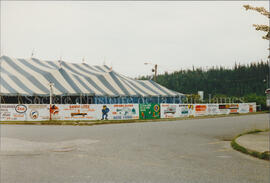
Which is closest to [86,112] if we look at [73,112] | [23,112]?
[73,112]

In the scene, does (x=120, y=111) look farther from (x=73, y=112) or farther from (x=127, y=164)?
(x=127, y=164)

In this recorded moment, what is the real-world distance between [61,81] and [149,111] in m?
7.87

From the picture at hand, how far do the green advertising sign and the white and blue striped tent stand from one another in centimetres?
305

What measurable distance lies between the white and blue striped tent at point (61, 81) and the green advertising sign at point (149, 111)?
10.00 ft

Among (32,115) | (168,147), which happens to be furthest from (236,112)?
(168,147)

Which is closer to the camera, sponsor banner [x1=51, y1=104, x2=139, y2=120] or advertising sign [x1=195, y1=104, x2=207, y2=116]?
sponsor banner [x1=51, y1=104, x2=139, y2=120]

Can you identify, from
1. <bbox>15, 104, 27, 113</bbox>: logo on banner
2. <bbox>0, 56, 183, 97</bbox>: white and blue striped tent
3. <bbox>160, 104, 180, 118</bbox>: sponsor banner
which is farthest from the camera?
<bbox>160, 104, 180, 118</bbox>: sponsor banner

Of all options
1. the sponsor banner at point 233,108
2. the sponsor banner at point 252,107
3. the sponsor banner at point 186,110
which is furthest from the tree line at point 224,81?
the sponsor banner at point 186,110

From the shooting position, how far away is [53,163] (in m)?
6.53

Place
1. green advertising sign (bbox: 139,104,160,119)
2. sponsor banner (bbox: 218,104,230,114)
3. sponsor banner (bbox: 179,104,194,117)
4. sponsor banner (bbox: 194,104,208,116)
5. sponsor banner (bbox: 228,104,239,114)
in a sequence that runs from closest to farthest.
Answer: green advertising sign (bbox: 139,104,160,119), sponsor banner (bbox: 179,104,194,117), sponsor banner (bbox: 194,104,208,116), sponsor banner (bbox: 218,104,230,114), sponsor banner (bbox: 228,104,239,114)

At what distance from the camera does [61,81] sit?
26.6 m

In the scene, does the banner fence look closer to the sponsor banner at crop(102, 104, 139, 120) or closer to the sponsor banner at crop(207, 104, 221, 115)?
the sponsor banner at crop(102, 104, 139, 120)

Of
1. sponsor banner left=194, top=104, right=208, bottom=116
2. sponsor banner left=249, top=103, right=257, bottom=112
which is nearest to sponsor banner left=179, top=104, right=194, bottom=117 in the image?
sponsor banner left=194, top=104, right=208, bottom=116

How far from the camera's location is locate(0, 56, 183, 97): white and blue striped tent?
24.8 meters
